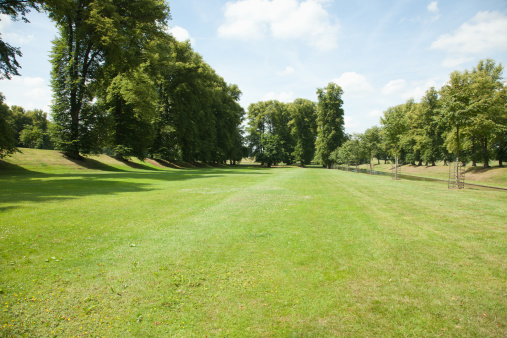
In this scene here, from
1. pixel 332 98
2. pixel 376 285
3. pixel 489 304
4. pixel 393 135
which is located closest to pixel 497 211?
pixel 489 304

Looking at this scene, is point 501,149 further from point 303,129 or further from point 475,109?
point 303,129

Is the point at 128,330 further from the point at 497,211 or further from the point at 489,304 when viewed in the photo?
the point at 497,211

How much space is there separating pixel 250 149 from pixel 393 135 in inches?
2202

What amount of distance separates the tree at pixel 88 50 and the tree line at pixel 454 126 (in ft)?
97.7

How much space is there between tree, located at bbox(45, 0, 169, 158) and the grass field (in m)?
24.0

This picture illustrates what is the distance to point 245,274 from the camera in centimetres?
495

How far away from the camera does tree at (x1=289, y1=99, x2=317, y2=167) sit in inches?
3455

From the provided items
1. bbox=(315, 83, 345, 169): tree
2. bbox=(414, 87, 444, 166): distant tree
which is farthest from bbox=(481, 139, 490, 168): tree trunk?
bbox=(315, 83, 345, 169): tree

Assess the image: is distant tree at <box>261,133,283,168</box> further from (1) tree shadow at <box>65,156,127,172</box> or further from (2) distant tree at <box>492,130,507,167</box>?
(1) tree shadow at <box>65,156,127,172</box>

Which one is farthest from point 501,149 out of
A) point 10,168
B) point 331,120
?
point 10,168

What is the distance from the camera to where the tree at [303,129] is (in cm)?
8775

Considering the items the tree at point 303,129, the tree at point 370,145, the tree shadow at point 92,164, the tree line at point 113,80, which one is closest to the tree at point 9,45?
the tree line at point 113,80

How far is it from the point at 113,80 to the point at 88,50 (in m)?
6.56

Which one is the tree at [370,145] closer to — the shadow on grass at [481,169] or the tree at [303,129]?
the shadow on grass at [481,169]
